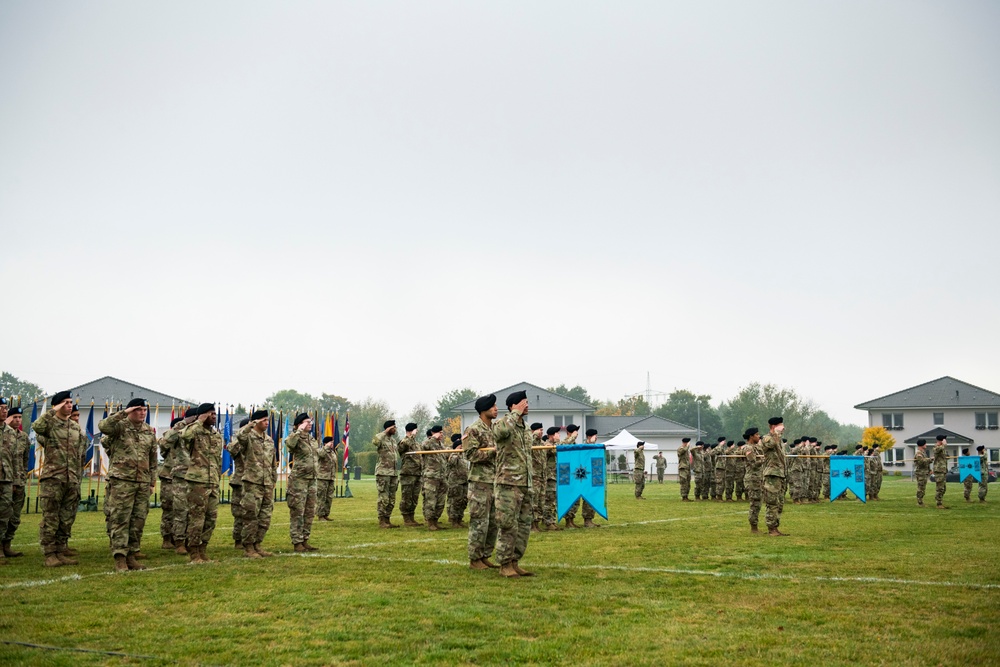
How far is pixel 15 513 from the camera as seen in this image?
495 inches

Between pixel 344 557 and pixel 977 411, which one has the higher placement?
pixel 977 411

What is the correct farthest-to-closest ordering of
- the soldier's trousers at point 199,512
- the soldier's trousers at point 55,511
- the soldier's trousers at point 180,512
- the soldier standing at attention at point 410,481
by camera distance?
the soldier standing at attention at point 410,481, the soldier's trousers at point 180,512, the soldier's trousers at point 199,512, the soldier's trousers at point 55,511

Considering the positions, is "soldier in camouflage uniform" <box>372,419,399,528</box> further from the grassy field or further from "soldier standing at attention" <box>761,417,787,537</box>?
"soldier standing at attention" <box>761,417,787,537</box>

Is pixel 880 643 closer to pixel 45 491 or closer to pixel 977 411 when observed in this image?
pixel 45 491

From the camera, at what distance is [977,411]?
6981 centimetres

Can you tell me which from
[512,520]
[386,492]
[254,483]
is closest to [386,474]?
[386,492]

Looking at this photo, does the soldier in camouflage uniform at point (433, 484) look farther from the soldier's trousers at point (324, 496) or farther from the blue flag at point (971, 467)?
the blue flag at point (971, 467)

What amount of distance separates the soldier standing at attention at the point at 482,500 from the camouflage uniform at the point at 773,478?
6.62 m

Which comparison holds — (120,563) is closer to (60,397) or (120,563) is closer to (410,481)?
(60,397)

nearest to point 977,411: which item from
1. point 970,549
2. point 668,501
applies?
point 668,501

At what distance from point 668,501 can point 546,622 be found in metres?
21.2

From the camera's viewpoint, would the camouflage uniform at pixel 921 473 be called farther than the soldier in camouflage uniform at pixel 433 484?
Yes

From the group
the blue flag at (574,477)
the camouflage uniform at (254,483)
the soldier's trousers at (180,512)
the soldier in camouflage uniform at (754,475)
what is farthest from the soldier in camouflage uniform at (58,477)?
the soldier in camouflage uniform at (754,475)

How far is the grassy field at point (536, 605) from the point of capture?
614 cm
